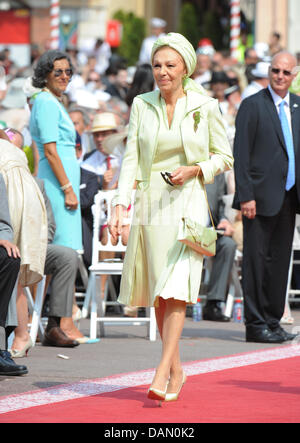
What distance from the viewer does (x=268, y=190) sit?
10.3 m

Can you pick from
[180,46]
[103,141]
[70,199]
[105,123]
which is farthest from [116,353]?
[105,123]

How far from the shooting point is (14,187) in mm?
9156

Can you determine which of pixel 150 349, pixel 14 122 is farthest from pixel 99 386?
pixel 14 122

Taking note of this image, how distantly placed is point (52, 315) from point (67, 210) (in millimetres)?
966

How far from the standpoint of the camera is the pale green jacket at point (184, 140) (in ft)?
23.7

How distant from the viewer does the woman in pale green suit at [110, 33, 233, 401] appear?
711 cm

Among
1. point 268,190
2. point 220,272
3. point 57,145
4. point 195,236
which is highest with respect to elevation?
A: point 57,145

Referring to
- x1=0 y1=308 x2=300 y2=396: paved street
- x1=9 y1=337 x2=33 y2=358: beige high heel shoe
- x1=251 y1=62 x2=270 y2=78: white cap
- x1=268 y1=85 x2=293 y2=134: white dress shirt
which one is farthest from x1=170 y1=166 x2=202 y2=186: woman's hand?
x1=251 y1=62 x2=270 y2=78: white cap

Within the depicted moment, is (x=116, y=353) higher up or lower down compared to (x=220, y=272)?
lower down

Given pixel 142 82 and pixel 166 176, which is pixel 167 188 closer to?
pixel 166 176

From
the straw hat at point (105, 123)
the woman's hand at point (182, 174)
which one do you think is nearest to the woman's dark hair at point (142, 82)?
the straw hat at point (105, 123)

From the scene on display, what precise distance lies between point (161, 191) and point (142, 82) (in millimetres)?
6469

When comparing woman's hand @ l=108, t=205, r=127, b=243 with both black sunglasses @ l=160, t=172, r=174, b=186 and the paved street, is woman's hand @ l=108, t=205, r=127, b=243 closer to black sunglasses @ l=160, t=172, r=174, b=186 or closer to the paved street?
black sunglasses @ l=160, t=172, r=174, b=186
